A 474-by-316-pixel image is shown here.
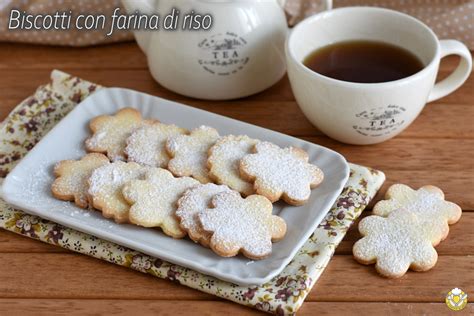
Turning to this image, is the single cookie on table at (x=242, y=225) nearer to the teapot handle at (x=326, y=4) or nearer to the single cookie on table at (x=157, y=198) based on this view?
the single cookie on table at (x=157, y=198)

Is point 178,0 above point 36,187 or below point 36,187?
above

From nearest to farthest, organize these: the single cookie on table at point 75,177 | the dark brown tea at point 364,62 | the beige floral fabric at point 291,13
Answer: the single cookie on table at point 75,177 → the dark brown tea at point 364,62 → the beige floral fabric at point 291,13

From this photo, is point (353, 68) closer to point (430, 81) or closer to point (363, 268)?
point (430, 81)

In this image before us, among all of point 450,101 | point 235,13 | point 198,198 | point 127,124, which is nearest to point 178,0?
point 235,13

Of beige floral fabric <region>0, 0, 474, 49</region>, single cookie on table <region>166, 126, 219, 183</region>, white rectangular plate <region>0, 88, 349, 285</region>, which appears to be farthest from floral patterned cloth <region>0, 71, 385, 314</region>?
beige floral fabric <region>0, 0, 474, 49</region>
